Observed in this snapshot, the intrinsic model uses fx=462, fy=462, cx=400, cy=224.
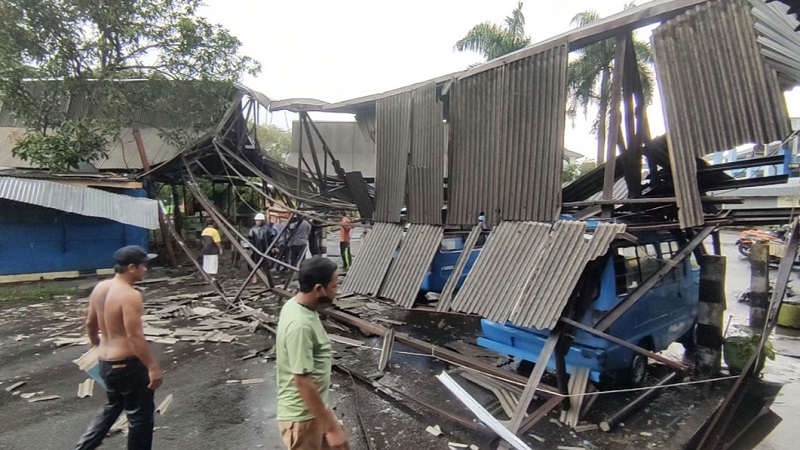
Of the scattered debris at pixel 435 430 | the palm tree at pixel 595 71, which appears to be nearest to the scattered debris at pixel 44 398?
the scattered debris at pixel 435 430

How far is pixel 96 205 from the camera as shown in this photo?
1198cm

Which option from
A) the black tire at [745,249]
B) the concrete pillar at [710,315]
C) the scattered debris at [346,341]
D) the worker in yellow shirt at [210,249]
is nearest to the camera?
the concrete pillar at [710,315]

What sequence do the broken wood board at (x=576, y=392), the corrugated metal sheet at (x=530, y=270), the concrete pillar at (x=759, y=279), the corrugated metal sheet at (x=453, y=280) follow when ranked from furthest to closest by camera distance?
the concrete pillar at (x=759, y=279)
the corrugated metal sheet at (x=453, y=280)
the broken wood board at (x=576, y=392)
the corrugated metal sheet at (x=530, y=270)

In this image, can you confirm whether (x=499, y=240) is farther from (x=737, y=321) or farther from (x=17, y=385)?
(x=737, y=321)

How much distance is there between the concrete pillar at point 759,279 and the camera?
6.79 metres

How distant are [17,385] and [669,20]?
8.70m

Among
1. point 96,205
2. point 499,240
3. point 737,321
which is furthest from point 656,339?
A: point 96,205

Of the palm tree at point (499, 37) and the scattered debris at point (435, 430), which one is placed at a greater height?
the palm tree at point (499, 37)

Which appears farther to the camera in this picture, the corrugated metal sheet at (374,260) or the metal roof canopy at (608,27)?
the corrugated metal sheet at (374,260)

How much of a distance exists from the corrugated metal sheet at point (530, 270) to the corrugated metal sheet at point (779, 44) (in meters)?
1.87

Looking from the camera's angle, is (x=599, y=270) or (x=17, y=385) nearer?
(x=599, y=270)

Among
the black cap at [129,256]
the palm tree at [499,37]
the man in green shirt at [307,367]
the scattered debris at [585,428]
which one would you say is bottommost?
the scattered debris at [585,428]

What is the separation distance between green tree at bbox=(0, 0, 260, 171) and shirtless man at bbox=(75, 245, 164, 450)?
12.4 m

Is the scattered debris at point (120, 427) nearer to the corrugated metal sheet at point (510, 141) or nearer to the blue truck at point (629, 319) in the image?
the blue truck at point (629, 319)
